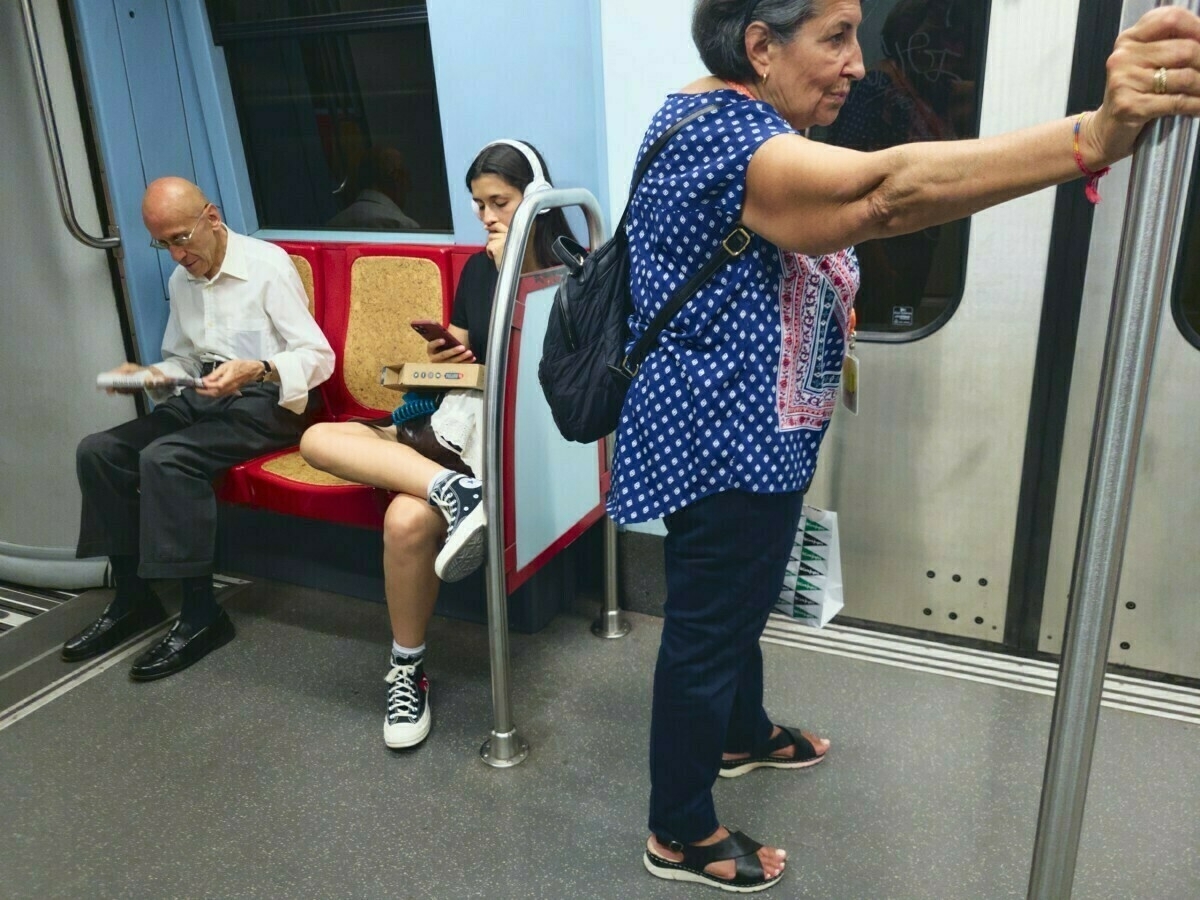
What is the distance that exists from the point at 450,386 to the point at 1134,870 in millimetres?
1866

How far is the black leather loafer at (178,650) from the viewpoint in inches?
109

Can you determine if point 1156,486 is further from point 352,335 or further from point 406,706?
point 352,335

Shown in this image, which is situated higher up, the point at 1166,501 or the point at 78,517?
the point at 1166,501

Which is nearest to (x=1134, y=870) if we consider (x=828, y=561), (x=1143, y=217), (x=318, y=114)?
(x=828, y=561)

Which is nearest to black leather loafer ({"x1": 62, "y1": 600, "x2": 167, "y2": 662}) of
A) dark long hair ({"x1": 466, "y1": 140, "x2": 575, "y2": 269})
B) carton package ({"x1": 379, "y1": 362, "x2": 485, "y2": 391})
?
carton package ({"x1": 379, "y1": 362, "x2": 485, "y2": 391})

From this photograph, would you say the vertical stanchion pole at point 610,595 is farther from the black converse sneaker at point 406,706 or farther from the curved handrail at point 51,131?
the curved handrail at point 51,131

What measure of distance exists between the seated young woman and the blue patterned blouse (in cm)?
72

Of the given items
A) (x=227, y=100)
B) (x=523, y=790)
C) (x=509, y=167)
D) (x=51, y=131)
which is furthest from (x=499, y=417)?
(x=227, y=100)

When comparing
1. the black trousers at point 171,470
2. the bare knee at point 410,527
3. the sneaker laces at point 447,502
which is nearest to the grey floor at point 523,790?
the black trousers at point 171,470

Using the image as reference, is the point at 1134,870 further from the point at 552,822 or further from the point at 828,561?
the point at 552,822

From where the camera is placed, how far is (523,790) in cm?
222

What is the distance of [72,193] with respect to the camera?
3.11 m

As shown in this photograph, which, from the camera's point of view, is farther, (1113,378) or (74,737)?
(74,737)

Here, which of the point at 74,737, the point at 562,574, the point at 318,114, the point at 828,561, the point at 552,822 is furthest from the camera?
the point at 318,114
